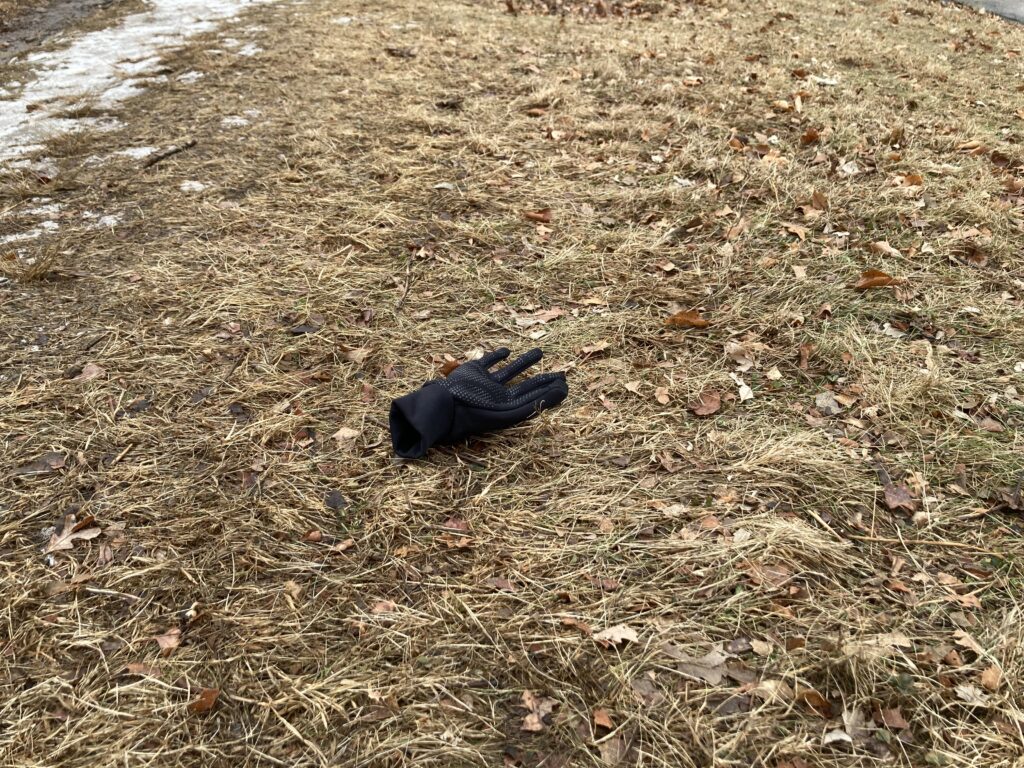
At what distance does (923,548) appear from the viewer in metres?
2.10

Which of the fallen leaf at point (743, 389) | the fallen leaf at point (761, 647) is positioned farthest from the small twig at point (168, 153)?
the fallen leaf at point (761, 647)

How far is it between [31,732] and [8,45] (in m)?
7.12

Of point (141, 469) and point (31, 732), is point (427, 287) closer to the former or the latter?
point (141, 469)

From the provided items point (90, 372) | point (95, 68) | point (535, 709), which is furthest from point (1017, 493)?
point (95, 68)

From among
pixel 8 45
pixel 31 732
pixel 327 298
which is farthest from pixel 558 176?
pixel 8 45

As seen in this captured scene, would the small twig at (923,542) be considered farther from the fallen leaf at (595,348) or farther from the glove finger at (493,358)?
the glove finger at (493,358)

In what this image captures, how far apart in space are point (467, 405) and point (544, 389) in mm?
360

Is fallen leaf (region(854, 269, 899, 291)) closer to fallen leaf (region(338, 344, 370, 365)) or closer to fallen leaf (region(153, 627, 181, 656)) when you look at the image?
fallen leaf (region(338, 344, 370, 365))

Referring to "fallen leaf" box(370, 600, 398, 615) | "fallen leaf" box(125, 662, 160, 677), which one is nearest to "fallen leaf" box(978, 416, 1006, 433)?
"fallen leaf" box(370, 600, 398, 615)

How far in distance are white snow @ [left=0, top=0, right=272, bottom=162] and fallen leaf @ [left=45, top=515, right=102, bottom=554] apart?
3439 millimetres

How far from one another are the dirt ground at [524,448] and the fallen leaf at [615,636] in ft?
0.07

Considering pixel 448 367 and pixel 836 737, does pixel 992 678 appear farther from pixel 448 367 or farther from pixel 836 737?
pixel 448 367

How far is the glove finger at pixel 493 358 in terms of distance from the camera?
267 centimetres

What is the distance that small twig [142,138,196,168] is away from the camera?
4371mm
